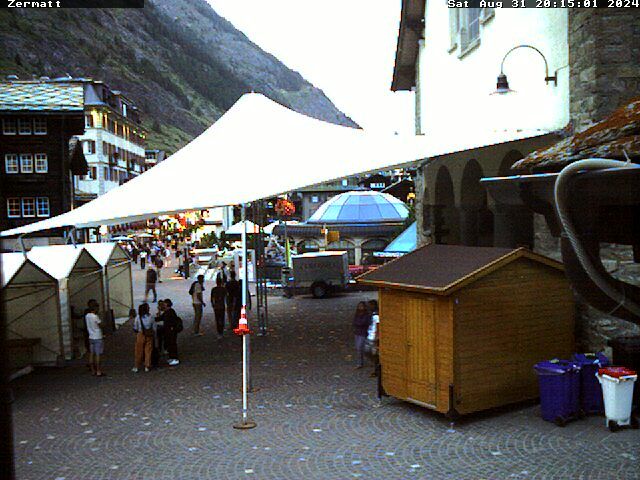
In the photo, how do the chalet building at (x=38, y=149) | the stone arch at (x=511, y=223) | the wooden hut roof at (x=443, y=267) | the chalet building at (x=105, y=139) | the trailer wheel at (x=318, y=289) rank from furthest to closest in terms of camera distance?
the chalet building at (x=105, y=139)
the chalet building at (x=38, y=149)
the trailer wheel at (x=318, y=289)
the stone arch at (x=511, y=223)
the wooden hut roof at (x=443, y=267)

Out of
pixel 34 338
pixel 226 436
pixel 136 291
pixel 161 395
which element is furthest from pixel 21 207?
pixel 226 436

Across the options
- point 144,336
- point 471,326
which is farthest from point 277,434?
point 144,336

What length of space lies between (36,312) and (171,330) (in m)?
3.04

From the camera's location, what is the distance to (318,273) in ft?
91.8

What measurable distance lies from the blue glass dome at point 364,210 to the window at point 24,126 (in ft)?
59.9

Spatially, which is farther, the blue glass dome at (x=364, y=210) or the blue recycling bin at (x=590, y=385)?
the blue glass dome at (x=364, y=210)

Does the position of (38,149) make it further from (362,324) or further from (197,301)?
(362,324)

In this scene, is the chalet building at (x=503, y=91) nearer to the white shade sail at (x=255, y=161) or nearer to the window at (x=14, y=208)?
the white shade sail at (x=255, y=161)

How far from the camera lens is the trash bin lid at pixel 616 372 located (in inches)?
376

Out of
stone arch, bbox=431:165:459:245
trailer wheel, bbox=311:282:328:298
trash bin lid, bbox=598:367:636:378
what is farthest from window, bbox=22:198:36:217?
trash bin lid, bbox=598:367:636:378

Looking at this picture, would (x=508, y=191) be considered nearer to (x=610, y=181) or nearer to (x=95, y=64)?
(x=610, y=181)

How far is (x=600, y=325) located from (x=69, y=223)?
10.5m

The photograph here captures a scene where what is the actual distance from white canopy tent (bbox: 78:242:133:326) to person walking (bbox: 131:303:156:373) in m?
5.82

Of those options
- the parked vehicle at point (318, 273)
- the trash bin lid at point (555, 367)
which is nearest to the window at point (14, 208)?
the parked vehicle at point (318, 273)
